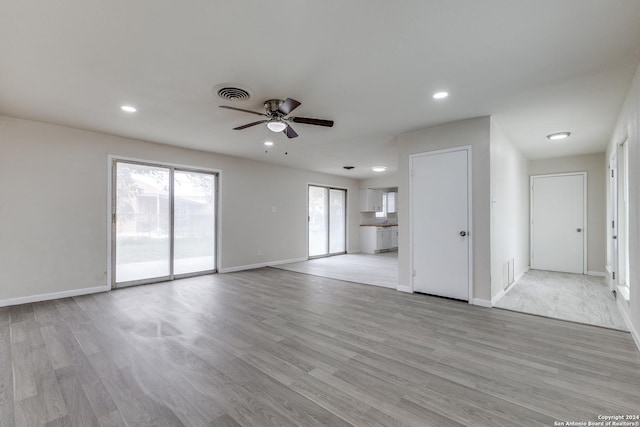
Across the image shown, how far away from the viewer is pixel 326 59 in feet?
8.06

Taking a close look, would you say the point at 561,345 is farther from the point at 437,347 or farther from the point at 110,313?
the point at 110,313

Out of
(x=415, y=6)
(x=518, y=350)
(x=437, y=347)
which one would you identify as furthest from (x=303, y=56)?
(x=518, y=350)

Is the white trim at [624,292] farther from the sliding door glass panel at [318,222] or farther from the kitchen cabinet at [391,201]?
the kitchen cabinet at [391,201]

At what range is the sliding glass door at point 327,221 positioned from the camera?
8.38 m

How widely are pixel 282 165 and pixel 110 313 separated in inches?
190

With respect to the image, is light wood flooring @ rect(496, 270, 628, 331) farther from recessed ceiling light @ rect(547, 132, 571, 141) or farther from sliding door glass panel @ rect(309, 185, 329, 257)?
sliding door glass panel @ rect(309, 185, 329, 257)

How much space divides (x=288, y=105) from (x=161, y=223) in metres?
3.74

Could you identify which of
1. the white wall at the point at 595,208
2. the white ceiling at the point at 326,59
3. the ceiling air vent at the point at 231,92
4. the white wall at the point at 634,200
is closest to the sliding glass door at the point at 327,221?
the white ceiling at the point at 326,59

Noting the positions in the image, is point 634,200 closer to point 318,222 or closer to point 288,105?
point 288,105

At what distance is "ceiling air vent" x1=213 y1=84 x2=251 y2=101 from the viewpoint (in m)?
2.93

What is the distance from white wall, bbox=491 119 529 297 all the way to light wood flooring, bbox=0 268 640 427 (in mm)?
905

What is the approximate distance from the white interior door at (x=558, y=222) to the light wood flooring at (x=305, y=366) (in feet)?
12.5

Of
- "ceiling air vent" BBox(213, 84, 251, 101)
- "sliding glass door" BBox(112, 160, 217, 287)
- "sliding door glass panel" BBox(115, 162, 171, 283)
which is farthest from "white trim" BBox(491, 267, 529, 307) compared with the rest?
"sliding door glass panel" BBox(115, 162, 171, 283)

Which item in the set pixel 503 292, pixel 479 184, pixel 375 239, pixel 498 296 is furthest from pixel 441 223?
pixel 375 239
